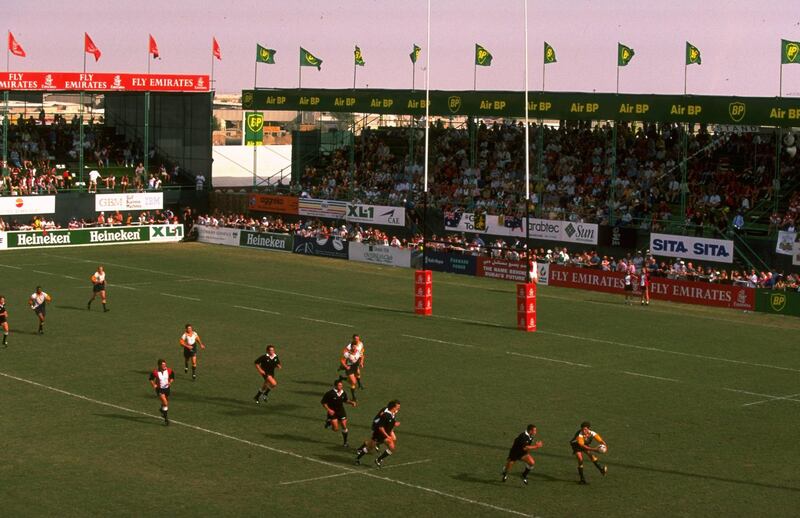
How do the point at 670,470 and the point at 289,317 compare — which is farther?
the point at 289,317

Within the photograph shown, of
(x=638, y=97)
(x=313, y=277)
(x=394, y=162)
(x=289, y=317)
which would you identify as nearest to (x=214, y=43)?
(x=394, y=162)

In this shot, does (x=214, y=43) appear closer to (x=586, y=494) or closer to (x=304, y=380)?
(x=304, y=380)

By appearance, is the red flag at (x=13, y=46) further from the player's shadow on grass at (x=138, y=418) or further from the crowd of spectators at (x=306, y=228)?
the player's shadow on grass at (x=138, y=418)

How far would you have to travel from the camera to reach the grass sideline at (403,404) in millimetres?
22844

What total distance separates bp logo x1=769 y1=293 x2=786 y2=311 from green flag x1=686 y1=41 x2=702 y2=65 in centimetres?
1464

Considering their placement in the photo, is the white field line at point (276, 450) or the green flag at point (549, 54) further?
the green flag at point (549, 54)

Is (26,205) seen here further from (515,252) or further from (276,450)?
(276,450)

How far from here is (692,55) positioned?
189ft

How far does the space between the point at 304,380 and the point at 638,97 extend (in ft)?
96.4

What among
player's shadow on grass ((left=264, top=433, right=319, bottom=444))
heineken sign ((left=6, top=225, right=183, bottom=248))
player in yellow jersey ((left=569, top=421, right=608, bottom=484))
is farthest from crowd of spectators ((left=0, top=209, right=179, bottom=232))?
player in yellow jersey ((left=569, top=421, right=608, bottom=484))

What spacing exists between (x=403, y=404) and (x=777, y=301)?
74.0 ft

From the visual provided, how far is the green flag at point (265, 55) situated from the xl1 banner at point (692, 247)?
29446 mm

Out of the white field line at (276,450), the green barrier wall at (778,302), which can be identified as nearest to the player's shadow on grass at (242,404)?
the white field line at (276,450)

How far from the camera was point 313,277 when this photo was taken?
57219 mm
